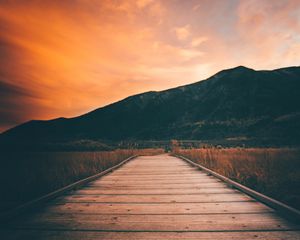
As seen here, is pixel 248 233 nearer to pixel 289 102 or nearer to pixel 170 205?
pixel 170 205

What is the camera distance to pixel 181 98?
132 m

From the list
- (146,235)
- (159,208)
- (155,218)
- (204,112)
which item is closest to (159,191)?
(159,208)

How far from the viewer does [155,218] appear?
292 centimetres

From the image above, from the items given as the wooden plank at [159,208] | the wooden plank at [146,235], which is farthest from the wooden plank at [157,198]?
the wooden plank at [146,235]

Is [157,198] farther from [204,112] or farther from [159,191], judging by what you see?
[204,112]

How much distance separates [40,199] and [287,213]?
3541 millimetres

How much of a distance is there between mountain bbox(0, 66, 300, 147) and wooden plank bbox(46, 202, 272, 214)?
56.2 metres

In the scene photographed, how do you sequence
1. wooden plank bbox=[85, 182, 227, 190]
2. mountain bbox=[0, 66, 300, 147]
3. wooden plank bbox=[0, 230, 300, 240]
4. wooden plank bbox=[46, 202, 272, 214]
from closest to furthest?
wooden plank bbox=[0, 230, 300, 240] → wooden plank bbox=[46, 202, 272, 214] → wooden plank bbox=[85, 182, 227, 190] → mountain bbox=[0, 66, 300, 147]

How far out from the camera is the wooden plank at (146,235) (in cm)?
236

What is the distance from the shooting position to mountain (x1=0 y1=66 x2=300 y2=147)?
242 ft

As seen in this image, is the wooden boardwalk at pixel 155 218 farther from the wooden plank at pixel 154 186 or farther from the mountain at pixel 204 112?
the mountain at pixel 204 112

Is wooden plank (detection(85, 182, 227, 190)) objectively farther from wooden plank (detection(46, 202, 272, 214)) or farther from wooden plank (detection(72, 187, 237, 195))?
wooden plank (detection(46, 202, 272, 214))

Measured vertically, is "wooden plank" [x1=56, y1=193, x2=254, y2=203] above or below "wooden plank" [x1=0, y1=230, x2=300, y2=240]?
above

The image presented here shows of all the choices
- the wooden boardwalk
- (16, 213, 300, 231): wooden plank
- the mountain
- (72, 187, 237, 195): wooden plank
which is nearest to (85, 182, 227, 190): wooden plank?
(72, 187, 237, 195): wooden plank
